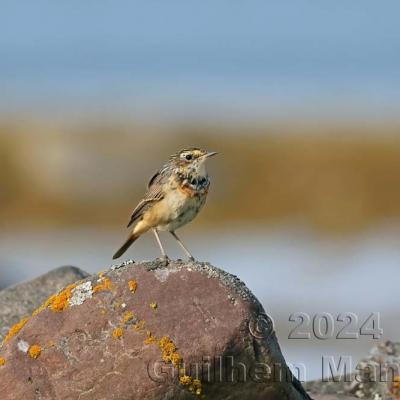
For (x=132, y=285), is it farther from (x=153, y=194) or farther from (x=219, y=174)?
(x=219, y=174)

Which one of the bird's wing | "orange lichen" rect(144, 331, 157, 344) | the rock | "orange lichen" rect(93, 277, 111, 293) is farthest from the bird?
"orange lichen" rect(144, 331, 157, 344)

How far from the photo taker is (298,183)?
146 ft

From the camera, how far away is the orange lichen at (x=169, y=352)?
32.3ft

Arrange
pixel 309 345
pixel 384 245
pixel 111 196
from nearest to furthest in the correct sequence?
pixel 309 345 → pixel 384 245 → pixel 111 196

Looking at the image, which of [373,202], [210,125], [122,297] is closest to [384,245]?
[373,202]

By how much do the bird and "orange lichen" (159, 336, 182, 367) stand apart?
2223 millimetres

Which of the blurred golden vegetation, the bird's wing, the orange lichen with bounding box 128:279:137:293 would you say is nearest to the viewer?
the orange lichen with bounding box 128:279:137:293

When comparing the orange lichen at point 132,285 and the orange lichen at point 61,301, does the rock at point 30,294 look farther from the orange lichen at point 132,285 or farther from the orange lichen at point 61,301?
the orange lichen at point 132,285

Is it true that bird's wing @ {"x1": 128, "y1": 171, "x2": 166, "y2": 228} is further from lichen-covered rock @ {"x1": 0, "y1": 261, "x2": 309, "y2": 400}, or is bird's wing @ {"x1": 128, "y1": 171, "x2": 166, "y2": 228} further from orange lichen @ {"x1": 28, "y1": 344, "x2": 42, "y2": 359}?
orange lichen @ {"x1": 28, "y1": 344, "x2": 42, "y2": 359}

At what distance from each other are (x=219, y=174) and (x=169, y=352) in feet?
116

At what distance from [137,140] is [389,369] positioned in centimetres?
3598

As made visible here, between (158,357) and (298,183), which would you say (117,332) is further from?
(298,183)

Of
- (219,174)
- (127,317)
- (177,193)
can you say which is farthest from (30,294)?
(219,174)

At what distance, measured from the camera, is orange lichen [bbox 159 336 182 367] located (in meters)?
9.86
